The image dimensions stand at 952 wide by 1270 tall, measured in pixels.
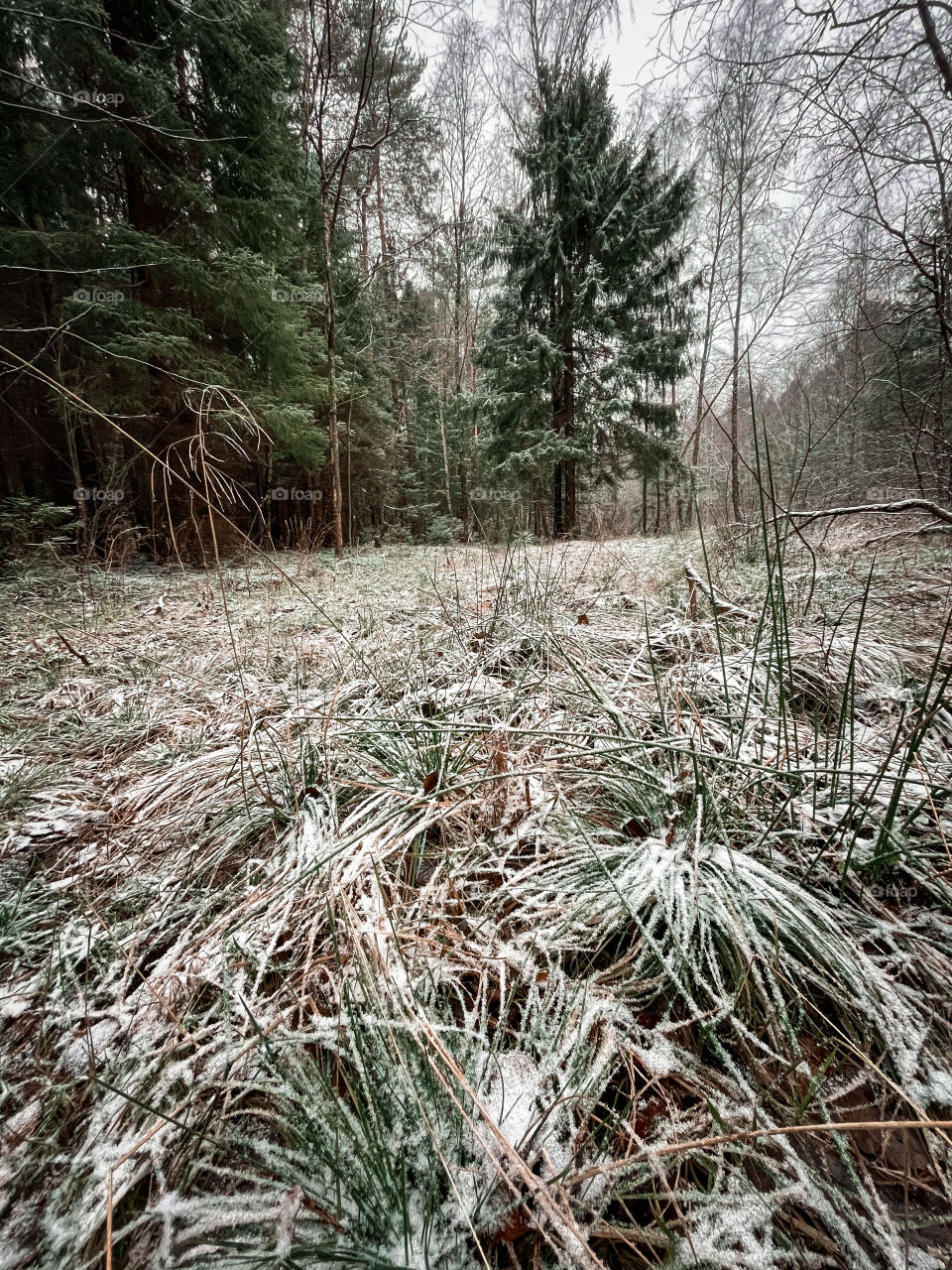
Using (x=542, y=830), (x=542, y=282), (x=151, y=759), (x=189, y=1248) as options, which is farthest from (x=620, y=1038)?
(x=542, y=282)

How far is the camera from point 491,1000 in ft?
2.35

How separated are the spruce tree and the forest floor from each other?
9183mm

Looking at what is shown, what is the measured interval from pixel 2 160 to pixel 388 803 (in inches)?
381

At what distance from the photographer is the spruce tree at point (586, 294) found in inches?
A: 364

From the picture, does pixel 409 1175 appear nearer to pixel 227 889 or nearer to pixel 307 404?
pixel 227 889
